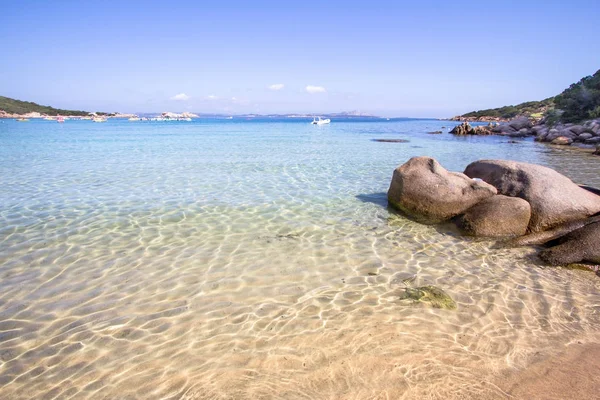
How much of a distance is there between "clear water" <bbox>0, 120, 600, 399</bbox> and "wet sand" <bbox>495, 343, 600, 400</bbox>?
16 cm

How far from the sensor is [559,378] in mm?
3217

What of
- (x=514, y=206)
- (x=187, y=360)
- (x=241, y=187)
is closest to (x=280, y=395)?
(x=187, y=360)

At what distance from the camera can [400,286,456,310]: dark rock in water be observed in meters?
4.54

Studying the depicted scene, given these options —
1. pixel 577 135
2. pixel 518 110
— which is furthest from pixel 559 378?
pixel 518 110

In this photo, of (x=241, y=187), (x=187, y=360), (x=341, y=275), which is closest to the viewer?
(x=187, y=360)

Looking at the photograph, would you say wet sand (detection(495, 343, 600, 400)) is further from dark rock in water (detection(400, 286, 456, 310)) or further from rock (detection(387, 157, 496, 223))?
rock (detection(387, 157, 496, 223))

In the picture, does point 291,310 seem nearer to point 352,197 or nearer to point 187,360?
point 187,360

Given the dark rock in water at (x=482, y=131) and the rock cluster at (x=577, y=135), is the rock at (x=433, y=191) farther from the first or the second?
the dark rock in water at (x=482, y=131)

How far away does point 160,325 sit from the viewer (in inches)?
163

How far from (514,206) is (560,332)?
11.6ft

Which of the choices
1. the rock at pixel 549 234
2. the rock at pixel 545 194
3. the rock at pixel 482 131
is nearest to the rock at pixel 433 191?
the rock at pixel 545 194

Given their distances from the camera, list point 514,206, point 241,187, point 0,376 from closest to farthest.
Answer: point 0,376, point 514,206, point 241,187

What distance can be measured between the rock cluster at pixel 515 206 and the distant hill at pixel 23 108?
137956 mm

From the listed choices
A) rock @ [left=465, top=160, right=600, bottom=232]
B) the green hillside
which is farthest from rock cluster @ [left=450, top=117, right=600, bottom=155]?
the green hillside
